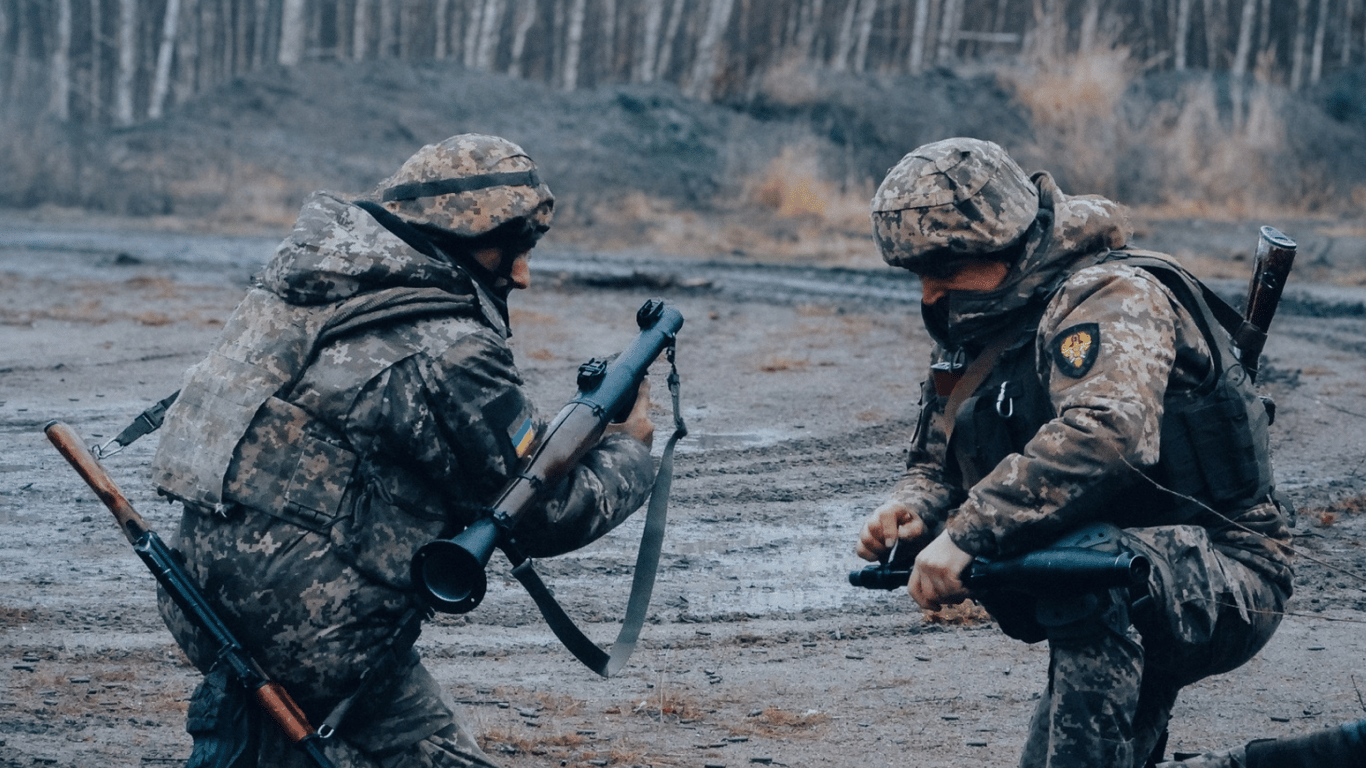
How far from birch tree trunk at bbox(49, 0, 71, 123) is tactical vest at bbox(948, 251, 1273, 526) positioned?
28753 mm

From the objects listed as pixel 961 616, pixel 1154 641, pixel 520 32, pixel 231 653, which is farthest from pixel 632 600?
pixel 520 32

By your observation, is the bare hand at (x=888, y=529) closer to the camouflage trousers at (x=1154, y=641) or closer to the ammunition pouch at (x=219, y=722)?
the camouflage trousers at (x=1154, y=641)

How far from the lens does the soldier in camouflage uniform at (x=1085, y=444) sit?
2834mm

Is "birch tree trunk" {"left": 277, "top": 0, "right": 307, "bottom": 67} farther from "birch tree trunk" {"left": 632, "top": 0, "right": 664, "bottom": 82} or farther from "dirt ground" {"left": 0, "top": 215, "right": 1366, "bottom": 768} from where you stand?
"dirt ground" {"left": 0, "top": 215, "right": 1366, "bottom": 768}

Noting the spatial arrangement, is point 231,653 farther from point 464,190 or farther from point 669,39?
point 669,39

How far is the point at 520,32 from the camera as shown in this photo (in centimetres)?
2872

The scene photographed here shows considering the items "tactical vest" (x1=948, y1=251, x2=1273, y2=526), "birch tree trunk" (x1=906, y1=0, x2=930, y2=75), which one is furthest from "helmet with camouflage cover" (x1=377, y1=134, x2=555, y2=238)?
"birch tree trunk" (x1=906, y1=0, x2=930, y2=75)

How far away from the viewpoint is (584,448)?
303 cm

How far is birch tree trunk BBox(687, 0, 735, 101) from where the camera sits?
88.4 feet

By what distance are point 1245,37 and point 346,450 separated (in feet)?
87.7

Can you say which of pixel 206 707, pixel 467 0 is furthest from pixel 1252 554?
pixel 467 0

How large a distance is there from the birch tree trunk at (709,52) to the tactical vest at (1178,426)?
24.3 meters

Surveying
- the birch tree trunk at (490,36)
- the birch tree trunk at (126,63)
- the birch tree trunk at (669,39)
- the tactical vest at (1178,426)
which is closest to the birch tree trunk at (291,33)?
the birch tree trunk at (126,63)

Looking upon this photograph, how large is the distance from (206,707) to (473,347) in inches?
38.2
